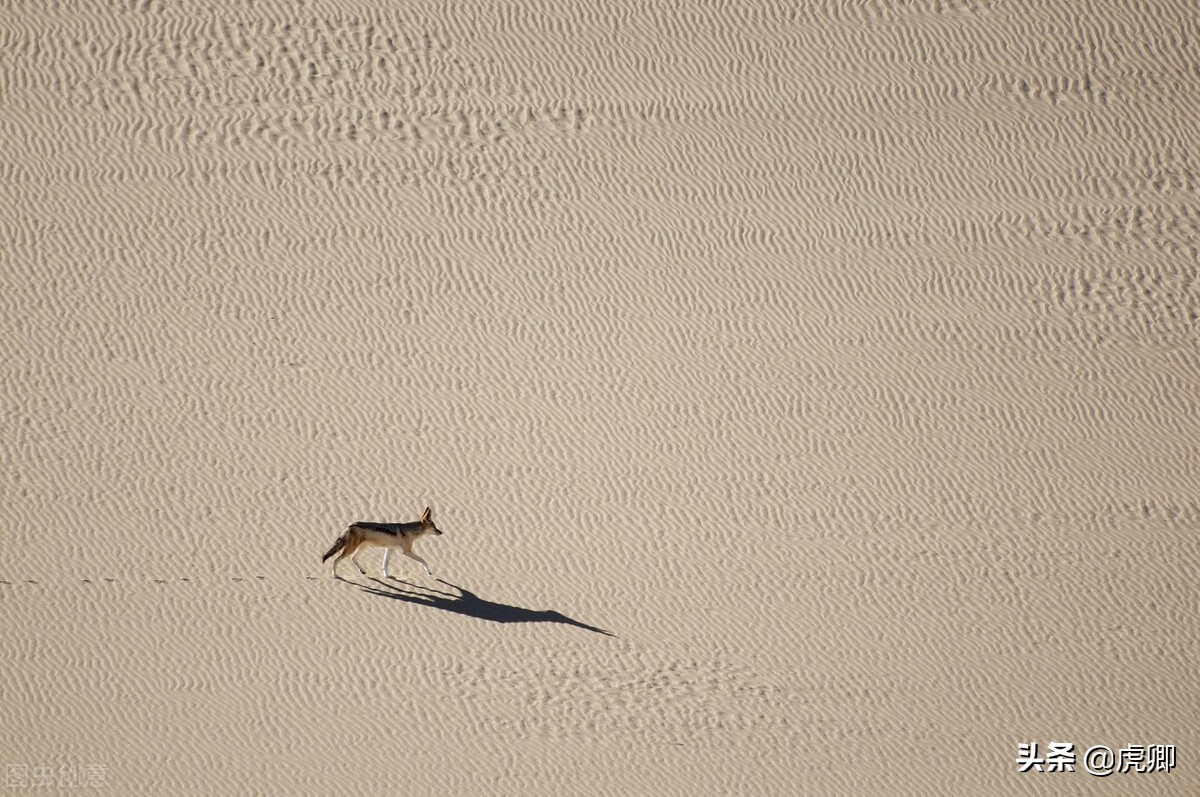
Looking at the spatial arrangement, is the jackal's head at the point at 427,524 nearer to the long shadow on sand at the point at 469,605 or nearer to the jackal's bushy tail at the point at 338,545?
Result: the long shadow on sand at the point at 469,605

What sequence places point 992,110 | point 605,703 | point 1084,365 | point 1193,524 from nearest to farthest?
point 605,703, point 1193,524, point 1084,365, point 992,110

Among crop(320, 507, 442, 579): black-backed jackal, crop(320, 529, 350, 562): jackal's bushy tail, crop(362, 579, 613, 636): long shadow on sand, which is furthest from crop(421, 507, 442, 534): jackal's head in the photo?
crop(320, 529, 350, 562): jackal's bushy tail

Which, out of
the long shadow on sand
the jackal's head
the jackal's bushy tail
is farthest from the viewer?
the long shadow on sand

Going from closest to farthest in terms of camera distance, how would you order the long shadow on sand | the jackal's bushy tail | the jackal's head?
1. the jackal's bushy tail
2. the jackal's head
3. the long shadow on sand

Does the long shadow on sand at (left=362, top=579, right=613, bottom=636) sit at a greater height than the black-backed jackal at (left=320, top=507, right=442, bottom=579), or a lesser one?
lesser

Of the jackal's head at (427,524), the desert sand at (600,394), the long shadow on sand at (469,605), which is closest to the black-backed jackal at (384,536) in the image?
the jackal's head at (427,524)

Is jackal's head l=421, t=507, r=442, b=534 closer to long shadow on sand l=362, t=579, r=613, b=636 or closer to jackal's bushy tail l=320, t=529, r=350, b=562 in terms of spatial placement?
long shadow on sand l=362, t=579, r=613, b=636

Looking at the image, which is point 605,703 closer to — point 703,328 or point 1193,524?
point 703,328

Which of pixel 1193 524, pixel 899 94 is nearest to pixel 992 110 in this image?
pixel 899 94
